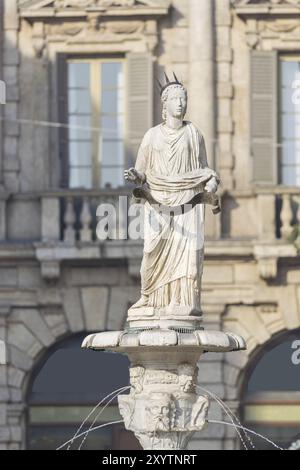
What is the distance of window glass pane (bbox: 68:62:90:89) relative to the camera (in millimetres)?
39562

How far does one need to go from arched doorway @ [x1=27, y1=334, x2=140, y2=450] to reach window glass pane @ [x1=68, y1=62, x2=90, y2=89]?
14.1 feet

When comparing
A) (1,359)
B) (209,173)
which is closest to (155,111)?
(1,359)

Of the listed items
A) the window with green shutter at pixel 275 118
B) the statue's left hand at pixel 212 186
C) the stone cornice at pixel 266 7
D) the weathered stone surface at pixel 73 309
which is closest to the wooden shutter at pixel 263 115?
the window with green shutter at pixel 275 118

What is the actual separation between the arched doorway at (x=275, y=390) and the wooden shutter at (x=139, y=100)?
395cm

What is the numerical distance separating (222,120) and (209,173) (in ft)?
52.1

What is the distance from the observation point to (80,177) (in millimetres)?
39469

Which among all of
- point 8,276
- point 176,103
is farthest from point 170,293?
point 8,276

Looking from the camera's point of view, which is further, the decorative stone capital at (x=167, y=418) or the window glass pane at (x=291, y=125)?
the window glass pane at (x=291, y=125)

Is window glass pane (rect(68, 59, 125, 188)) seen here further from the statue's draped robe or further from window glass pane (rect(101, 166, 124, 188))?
the statue's draped robe

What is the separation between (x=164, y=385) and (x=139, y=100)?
16.6m

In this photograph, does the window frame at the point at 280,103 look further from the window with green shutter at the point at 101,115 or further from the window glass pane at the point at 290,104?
the window with green shutter at the point at 101,115

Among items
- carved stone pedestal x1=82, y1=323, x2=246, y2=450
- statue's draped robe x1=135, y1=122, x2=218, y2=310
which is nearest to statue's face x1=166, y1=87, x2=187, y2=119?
statue's draped robe x1=135, y1=122, x2=218, y2=310

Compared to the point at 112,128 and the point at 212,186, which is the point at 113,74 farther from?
the point at 212,186

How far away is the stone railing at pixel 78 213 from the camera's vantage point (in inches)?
1506
